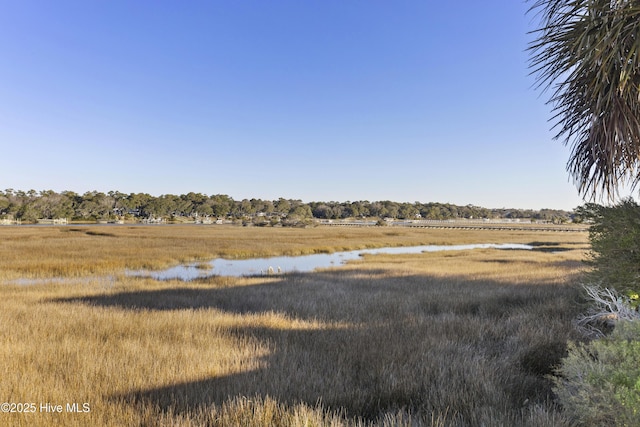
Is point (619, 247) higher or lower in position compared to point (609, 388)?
higher

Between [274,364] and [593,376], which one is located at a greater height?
[593,376]

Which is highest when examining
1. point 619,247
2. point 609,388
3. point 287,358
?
point 619,247

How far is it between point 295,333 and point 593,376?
16.6 ft

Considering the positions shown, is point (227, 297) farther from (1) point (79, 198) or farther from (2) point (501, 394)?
(1) point (79, 198)

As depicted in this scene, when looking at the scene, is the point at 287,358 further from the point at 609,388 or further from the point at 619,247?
the point at 619,247

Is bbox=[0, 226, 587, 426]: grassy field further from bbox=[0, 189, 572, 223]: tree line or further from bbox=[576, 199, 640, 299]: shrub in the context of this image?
bbox=[0, 189, 572, 223]: tree line

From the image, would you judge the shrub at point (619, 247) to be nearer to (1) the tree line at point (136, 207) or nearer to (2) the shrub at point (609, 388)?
(2) the shrub at point (609, 388)

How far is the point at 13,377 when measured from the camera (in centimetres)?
427

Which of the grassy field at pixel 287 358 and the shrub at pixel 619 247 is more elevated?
the shrub at pixel 619 247

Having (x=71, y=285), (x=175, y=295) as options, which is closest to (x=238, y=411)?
(x=175, y=295)

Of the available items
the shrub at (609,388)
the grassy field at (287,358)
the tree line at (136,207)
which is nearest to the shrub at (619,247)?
the grassy field at (287,358)

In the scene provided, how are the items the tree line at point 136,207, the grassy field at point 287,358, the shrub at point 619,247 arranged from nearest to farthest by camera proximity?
the grassy field at point 287,358
the shrub at point 619,247
the tree line at point 136,207

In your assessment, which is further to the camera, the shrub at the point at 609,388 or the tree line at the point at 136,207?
the tree line at the point at 136,207

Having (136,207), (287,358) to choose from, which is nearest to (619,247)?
(287,358)
